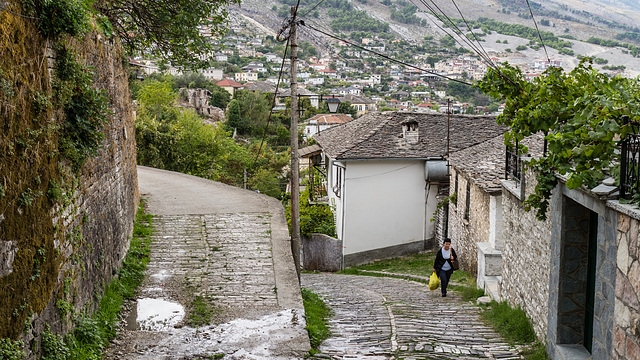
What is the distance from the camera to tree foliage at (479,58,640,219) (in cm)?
502

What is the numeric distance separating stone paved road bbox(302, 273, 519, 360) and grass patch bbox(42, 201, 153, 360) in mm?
2935

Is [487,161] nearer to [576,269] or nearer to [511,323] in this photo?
[511,323]

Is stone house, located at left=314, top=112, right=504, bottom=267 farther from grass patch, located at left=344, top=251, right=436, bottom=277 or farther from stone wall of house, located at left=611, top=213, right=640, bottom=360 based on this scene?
stone wall of house, located at left=611, top=213, right=640, bottom=360

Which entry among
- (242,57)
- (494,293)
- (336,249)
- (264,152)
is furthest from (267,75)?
(494,293)

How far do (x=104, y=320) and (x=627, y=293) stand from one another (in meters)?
6.19

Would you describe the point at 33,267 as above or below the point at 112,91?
below

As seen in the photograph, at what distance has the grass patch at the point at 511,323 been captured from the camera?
8.27 meters

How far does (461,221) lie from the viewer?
59.9 feet

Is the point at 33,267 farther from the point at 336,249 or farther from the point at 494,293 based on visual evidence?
the point at 336,249

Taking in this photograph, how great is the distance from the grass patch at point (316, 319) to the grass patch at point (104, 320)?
2.73 meters

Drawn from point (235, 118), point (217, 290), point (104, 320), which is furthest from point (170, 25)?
point (235, 118)

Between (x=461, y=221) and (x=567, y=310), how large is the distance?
37.7 ft

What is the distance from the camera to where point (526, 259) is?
349 inches

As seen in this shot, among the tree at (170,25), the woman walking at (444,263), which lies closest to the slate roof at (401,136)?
the tree at (170,25)
